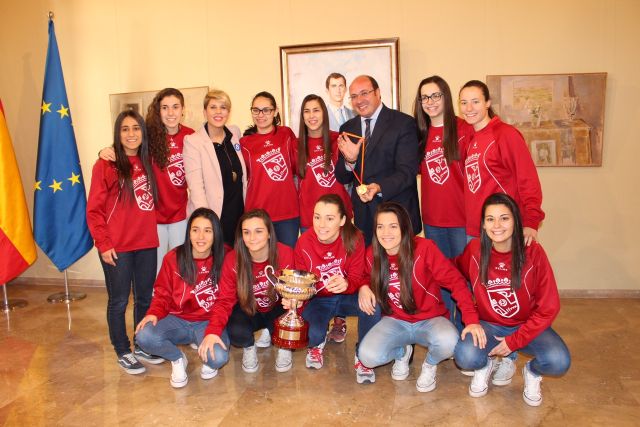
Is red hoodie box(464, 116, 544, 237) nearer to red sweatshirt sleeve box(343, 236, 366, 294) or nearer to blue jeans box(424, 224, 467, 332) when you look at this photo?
blue jeans box(424, 224, 467, 332)

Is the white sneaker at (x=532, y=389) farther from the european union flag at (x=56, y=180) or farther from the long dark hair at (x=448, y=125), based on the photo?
the european union flag at (x=56, y=180)

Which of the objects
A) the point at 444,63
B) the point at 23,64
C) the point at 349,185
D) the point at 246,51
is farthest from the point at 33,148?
the point at 444,63

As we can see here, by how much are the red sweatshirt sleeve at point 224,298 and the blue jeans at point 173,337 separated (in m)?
0.11

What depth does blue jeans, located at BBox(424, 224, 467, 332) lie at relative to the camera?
3.35m

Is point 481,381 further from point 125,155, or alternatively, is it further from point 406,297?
point 125,155

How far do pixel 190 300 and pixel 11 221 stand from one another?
2450mm

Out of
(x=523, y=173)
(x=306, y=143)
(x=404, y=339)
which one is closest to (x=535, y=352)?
(x=404, y=339)

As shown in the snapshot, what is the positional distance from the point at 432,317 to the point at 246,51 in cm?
309

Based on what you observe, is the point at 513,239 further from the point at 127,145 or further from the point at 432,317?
the point at 127,145

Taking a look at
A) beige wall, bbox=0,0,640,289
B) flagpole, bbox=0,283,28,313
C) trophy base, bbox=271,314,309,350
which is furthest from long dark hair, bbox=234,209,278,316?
flagpole, bbox=0,283,28,313

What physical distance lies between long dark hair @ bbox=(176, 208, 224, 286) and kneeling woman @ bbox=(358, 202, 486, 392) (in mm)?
901

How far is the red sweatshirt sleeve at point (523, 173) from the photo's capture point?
2.93 metres

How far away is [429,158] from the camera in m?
3.37

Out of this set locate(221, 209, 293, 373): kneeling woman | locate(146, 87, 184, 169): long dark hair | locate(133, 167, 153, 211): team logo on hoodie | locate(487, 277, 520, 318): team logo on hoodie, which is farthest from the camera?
locate(146, 87, 184, 169): long dark hair
